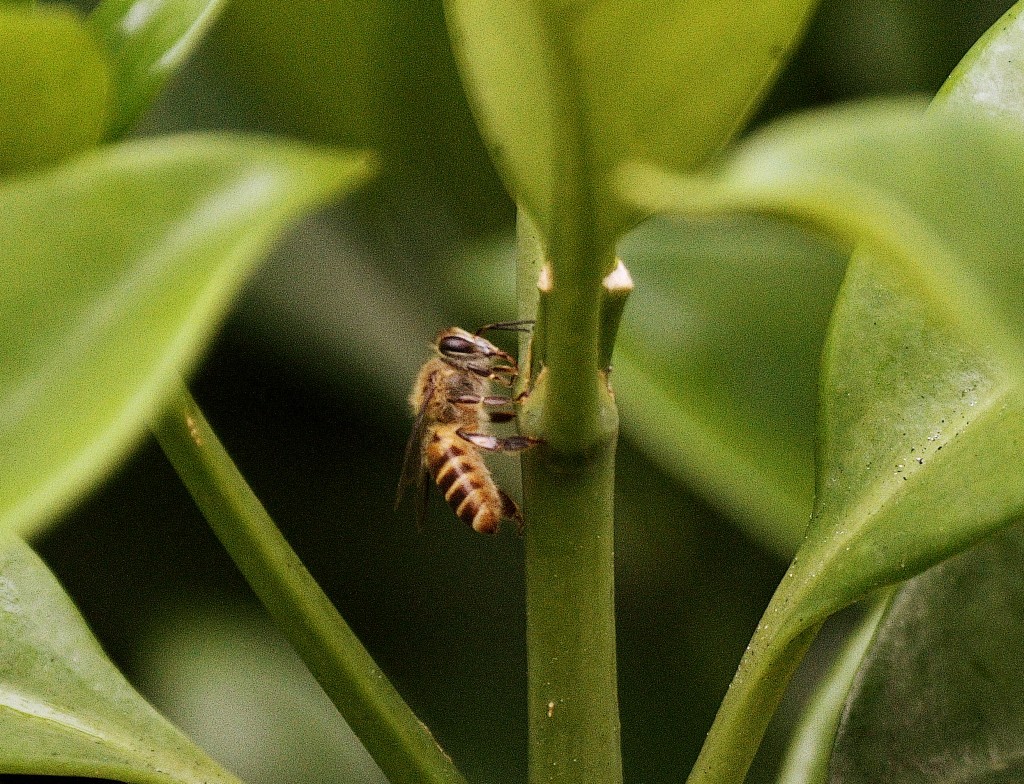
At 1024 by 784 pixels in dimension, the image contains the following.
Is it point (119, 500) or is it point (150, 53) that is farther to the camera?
point (119, 500)

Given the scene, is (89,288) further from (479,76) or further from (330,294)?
(330,294)

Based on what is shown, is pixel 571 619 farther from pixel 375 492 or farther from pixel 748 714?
pixel 375 492

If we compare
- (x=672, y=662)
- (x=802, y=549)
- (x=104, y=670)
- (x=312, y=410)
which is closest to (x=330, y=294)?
(x=312, y=410)

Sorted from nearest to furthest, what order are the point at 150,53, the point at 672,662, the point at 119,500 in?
1. the point at 150,53
2. the point at 672,662
3. the point at 119,500

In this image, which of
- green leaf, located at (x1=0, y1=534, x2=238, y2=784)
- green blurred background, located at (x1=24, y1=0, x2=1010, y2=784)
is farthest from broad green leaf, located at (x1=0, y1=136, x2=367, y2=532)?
green blurred background, located at (x1=24, y1=0, x2=1010, y2=784)

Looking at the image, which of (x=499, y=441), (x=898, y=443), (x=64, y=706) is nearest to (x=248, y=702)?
(x=499, y=441)

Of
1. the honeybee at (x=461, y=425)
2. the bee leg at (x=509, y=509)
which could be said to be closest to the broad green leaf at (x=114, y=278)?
the honeybee at (x=461, y=425)
